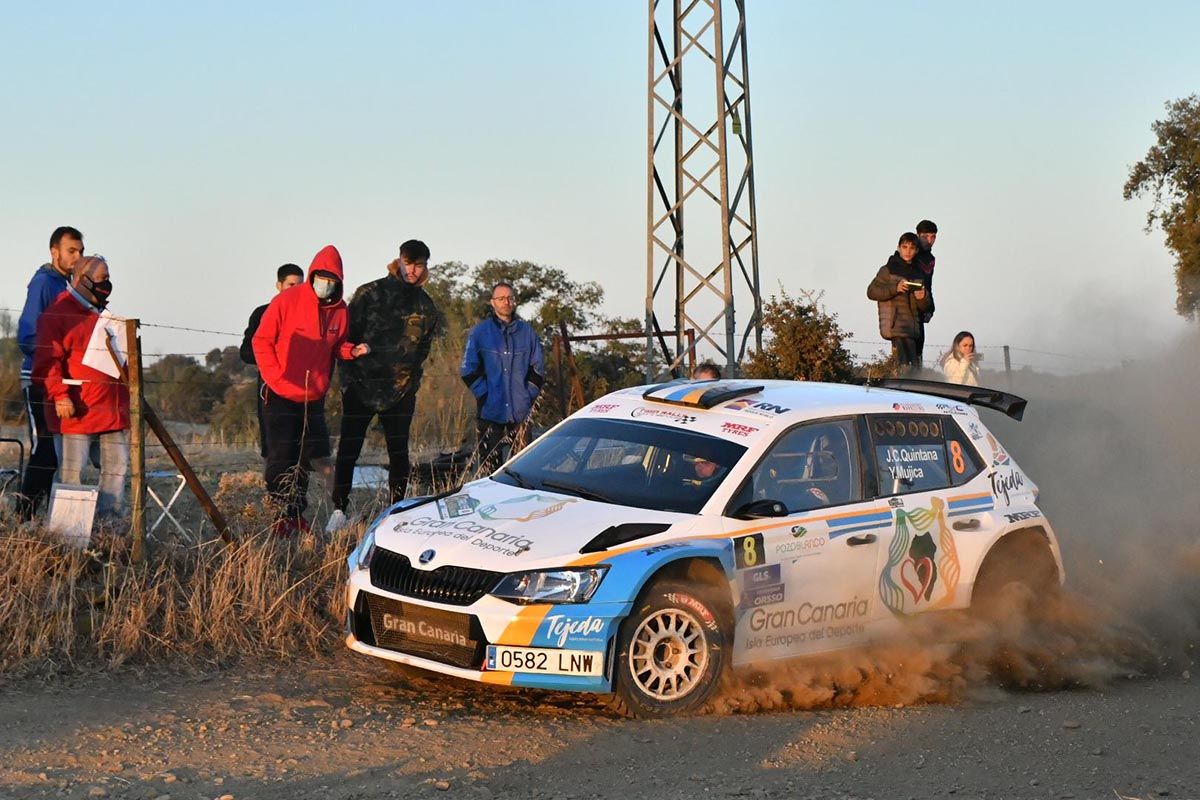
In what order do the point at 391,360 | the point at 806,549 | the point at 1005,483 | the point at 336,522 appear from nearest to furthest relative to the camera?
1. the point at 806,549
2. the point at 1005,483
3. the point at 336,522
4. the point at 391,360

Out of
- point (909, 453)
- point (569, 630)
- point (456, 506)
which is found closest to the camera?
point (569, 630)

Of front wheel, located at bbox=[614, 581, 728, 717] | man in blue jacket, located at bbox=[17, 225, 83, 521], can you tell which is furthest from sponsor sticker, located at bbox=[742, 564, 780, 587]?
man in blue jacket, located at bbox=[17, 225, 83, 521]

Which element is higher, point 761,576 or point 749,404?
point 749,404

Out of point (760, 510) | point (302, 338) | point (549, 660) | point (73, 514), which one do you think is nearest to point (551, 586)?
point (549, 660)

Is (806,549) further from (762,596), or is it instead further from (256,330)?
(256,330)

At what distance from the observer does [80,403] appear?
9.54 m

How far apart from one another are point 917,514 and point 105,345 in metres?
5.20

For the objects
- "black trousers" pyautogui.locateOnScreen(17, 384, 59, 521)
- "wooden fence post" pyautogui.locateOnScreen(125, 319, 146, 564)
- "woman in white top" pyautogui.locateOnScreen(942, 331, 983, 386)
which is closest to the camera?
"wooden fence post" pyautogui.locateOnScreen(125, 319, 146, 564)

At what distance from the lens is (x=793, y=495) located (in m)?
8.25

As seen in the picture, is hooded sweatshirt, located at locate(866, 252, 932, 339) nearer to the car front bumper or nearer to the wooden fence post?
the wooden fence post

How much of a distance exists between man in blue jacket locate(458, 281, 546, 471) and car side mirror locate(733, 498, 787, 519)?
14.3 ft

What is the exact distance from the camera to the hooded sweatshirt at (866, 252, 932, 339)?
15.6 m

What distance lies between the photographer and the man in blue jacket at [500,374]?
12094 mm

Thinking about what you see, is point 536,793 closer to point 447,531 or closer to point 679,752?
point 679,752
